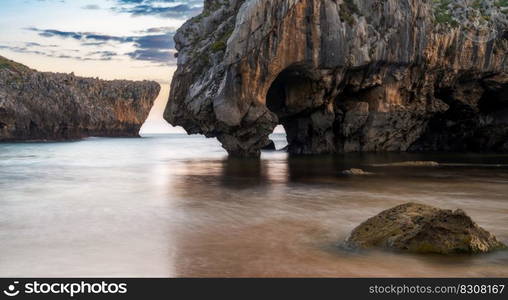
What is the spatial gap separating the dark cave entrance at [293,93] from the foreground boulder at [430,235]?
102ft

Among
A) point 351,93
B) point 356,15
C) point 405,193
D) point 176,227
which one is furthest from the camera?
point 351,93

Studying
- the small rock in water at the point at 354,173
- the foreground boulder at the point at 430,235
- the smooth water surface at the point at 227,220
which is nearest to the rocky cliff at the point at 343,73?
the smooth water surface at the point at 227,220

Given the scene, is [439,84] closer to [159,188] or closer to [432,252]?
[159,188]

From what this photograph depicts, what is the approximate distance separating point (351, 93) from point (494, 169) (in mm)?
17828

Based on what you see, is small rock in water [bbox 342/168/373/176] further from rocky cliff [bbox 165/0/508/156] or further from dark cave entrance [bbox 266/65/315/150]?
dark cave entrance [bbox 266/65/315/150]

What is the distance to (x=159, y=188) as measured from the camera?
2705 centimetres

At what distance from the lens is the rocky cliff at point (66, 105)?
116062 millimetres

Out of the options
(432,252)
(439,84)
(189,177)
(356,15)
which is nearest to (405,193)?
(432,252)

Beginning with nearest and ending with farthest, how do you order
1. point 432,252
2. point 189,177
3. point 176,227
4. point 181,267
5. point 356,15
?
point 181,267, point 432,252, point 176,227, point 189,177, point 356,15

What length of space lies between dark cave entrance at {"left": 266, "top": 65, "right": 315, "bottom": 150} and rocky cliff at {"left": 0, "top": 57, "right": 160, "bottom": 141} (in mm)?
82850

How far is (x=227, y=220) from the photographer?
1720 centimetres

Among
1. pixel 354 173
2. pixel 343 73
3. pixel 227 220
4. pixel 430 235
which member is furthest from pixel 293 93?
pixel 430 235

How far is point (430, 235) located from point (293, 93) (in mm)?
35742

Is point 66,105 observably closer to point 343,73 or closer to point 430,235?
point 343,73
